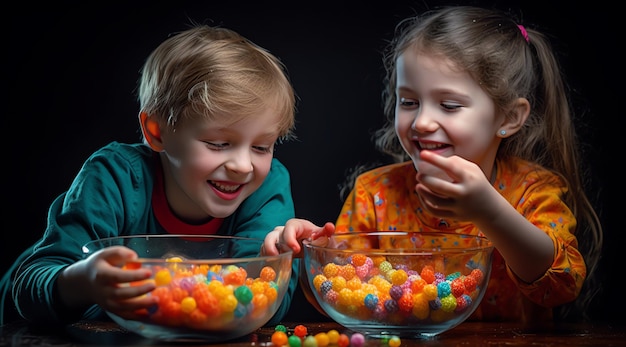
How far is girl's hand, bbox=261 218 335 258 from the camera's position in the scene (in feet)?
3.96

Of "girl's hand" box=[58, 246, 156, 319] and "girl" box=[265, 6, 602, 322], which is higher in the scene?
"girl" box=[265, 6, 602, 322]

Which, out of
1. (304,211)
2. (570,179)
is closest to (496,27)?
(570,179)

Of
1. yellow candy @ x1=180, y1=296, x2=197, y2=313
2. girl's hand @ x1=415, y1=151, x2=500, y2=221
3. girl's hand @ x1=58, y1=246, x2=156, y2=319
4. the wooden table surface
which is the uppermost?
girl's hand @ x1=415, y1=151, x2=500, y2=221

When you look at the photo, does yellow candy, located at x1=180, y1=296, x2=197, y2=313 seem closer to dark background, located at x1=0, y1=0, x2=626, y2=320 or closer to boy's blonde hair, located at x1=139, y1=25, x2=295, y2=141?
boy's blonde hair, located at x1=139, y1=25, x2=295, y2=141

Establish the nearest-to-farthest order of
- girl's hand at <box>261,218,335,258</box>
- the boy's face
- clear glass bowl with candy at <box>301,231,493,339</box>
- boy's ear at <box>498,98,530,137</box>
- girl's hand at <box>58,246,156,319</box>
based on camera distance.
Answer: girl's hand at <box>58,246,156,319</box>
clear glass bowl with candy at <box>301,231,493,339</box>
girl's hand at <box>261,218,335,258</box>
the boy's face
boy's ear at <box>498,98,530,137</box>

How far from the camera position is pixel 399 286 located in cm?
111

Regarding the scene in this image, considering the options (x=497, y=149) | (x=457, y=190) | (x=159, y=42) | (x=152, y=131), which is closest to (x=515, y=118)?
(x=497, y=149)

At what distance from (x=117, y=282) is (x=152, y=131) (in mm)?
500

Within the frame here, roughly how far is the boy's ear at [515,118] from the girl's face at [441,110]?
0.03 metres

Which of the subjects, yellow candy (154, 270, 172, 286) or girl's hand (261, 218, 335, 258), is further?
girl's hand (261, 218, 335, 258)

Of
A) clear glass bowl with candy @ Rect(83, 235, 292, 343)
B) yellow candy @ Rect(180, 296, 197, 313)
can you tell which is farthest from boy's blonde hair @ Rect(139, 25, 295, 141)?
yellow candy @ Rect(180, 296, 197, 313)

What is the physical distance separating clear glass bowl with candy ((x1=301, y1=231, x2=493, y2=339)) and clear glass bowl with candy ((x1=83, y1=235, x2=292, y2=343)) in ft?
0.24

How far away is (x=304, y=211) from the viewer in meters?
1.83

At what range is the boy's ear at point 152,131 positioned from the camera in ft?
4.63
